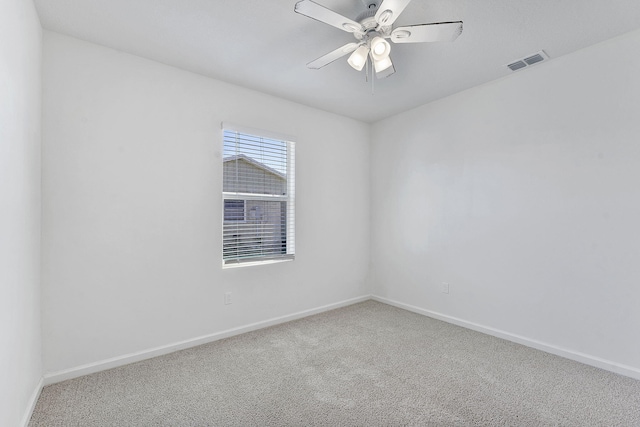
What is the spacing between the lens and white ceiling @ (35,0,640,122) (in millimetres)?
1923

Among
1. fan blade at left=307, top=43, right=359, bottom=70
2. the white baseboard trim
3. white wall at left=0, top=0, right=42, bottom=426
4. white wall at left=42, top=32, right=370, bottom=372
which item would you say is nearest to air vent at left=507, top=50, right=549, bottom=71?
fan blade at left=307, top=43, right=359, bottom=70

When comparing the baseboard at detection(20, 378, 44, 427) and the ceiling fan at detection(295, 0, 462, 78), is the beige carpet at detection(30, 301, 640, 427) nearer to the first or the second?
the baseboard at detection(20, 378, 44, 427)

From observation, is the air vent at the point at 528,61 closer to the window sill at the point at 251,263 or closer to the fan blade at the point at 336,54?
the fan blade at the point at 336,54

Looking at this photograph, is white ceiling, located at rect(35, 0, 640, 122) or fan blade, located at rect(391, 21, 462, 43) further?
white ceiling, located at rect(35, 0, 640, 122)

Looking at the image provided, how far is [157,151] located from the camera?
2.59m

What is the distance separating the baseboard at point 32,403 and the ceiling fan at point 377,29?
276 centimetres

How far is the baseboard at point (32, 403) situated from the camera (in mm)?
1706

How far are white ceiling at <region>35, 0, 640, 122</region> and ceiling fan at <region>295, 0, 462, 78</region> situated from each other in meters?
0.17

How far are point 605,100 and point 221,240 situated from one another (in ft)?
11.6

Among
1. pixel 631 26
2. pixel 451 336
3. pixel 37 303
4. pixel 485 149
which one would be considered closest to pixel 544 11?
pixel 631 26

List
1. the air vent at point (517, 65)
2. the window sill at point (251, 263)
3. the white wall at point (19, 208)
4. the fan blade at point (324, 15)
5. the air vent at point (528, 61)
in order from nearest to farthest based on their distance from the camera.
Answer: the white wall at point (19, 208) < the fan blade at point (324, 15) < the air vent at point (528, 61) < the air vent at point (517, 65) < the window sill at point (251, 263)

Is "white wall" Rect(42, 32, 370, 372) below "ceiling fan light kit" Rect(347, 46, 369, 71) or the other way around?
below

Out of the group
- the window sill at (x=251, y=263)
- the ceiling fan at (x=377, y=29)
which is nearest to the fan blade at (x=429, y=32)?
the ceiling fan at (x=377, y=29)

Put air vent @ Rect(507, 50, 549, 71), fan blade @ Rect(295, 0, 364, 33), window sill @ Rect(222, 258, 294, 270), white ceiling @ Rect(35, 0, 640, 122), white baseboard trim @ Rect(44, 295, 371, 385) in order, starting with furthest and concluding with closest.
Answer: window sill @ Rect(222, 258, 294, 270)
air vent @ Rect(507, 50, 549, 71)
white baseboard trim @ Rect(44, 295, 371, 385)
white ceiling @ Rect(35, 0, 640, 122)
fan blade @ Rect(295, 0, 364, 33)
